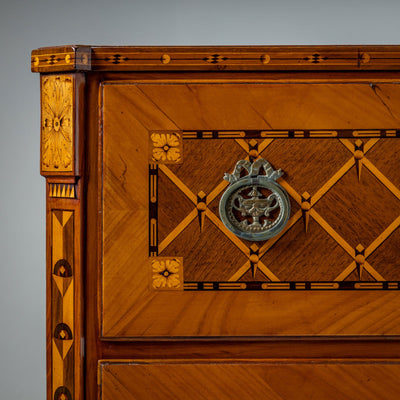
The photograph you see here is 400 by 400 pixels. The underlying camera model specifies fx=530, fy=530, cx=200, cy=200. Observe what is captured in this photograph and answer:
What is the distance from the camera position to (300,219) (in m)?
0.98

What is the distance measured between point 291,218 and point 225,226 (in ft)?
0.41

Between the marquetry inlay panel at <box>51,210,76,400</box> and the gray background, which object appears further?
the gray background

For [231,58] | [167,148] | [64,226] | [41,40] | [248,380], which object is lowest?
[248,380]

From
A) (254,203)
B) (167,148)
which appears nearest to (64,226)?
(167,148)

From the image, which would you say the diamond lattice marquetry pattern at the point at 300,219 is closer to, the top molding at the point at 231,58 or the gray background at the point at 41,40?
the top molding at the point at 231,58

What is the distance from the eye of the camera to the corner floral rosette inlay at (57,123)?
967 millimetres

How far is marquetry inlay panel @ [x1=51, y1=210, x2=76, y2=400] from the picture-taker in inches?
38.9

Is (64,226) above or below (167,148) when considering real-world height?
below

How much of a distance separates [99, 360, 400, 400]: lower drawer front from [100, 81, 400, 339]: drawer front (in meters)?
0.06

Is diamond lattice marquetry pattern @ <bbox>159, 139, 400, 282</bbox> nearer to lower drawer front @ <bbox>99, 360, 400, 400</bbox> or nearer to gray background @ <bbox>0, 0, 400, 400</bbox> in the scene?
lower drawer front @ <bbox>99, 360, 400, 400</bbox>

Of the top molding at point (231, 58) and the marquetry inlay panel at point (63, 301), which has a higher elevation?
the top molding at point (231, 58)

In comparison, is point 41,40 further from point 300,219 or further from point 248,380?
point 248,380

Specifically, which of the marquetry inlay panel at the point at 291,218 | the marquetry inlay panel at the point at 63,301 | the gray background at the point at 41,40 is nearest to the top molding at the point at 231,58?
the marquetry inlay panel at the point at 291,218

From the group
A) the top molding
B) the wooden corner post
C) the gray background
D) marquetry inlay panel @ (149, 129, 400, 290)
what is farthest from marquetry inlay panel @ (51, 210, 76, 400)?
the gray background
